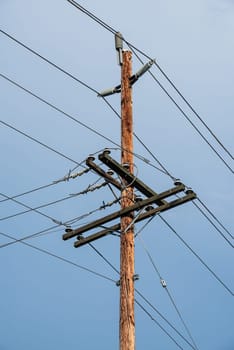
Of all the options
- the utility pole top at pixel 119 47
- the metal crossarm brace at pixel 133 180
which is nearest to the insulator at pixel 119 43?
the utility pole top at pixel 119 47

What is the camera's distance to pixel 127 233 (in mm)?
13977

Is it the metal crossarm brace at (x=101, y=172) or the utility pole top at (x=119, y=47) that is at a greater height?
the utility pole top at (x=119, y=47)

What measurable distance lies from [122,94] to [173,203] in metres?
2.84

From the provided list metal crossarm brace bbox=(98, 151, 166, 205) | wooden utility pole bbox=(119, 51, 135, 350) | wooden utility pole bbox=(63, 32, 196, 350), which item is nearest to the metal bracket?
wooden utility pole bbox=(119, 51, 135, 350)

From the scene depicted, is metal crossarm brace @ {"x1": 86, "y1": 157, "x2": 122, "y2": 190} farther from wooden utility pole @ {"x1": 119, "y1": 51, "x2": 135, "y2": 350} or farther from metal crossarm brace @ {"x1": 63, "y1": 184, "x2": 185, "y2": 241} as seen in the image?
metal crossarm brace @ {"x1": 63, "y1": 184, "x2": 185, "y2": 241}

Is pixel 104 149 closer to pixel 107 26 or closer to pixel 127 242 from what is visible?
pixel 127 242

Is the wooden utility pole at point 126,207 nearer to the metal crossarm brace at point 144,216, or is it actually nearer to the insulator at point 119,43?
the metal crossarm brace at point 144,216

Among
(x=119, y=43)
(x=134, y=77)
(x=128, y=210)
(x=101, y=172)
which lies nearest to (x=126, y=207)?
(x=128, y=210)

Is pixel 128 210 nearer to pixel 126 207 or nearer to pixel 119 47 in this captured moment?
pixel 126 207

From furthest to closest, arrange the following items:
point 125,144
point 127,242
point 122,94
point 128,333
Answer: point 122,94 → point 125,144 → point 127,242 → point 128,333

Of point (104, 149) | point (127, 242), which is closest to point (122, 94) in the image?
point (104, 149)

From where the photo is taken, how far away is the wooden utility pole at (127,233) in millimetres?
→ 12859

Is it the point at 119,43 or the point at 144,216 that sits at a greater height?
the point at 119,43

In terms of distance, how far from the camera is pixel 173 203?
14289 millimetres
